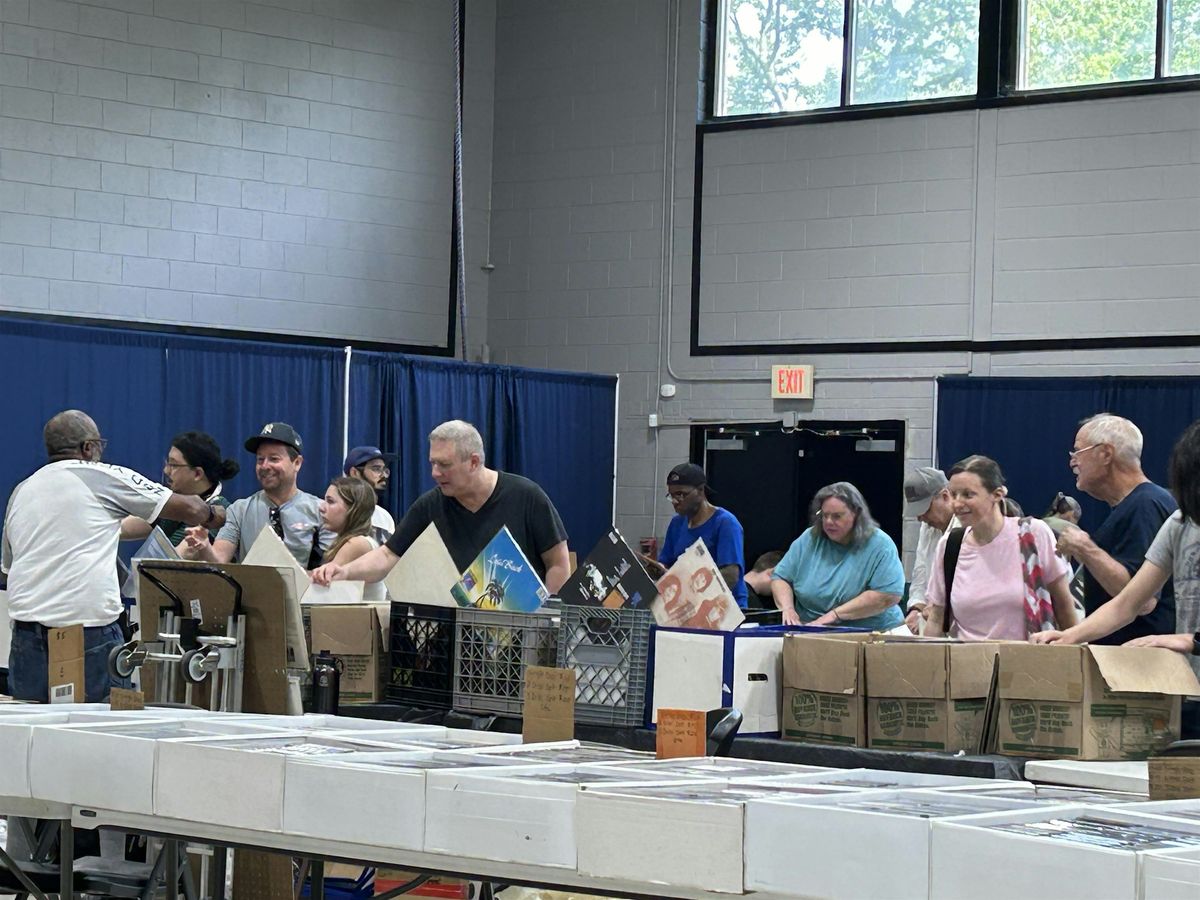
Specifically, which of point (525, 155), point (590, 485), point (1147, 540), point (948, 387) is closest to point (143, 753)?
point (1147, 540)

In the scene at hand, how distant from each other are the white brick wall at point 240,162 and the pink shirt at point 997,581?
6.20 meters

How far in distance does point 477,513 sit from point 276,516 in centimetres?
97

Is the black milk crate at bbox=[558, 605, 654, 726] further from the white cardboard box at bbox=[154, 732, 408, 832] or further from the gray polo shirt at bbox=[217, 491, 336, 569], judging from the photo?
the gray polo shirt at bbox=[217, 491, 336, 569]

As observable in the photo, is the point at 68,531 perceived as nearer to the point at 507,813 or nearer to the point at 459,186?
the point at 507,813

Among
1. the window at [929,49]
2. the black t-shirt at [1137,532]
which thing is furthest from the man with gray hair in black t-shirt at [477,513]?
the window at [929,49]

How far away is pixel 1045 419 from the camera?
8945 millimetres

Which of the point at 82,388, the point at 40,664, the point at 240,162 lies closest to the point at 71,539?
the point at 40,664

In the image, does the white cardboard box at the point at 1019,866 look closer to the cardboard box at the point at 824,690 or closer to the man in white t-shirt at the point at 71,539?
the cardboard box at the point at 824,690

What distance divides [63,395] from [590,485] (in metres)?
3.49

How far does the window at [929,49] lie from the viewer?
911 cm

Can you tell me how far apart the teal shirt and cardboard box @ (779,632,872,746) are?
1532 millimetres

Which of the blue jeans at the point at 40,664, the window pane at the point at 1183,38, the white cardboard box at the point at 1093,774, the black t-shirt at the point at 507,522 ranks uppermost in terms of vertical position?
the window pane at the point at 1183,38

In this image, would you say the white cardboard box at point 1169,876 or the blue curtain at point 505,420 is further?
the blue curtain at point 505,420

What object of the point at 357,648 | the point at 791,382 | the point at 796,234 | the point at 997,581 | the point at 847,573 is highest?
the point at 796,234
